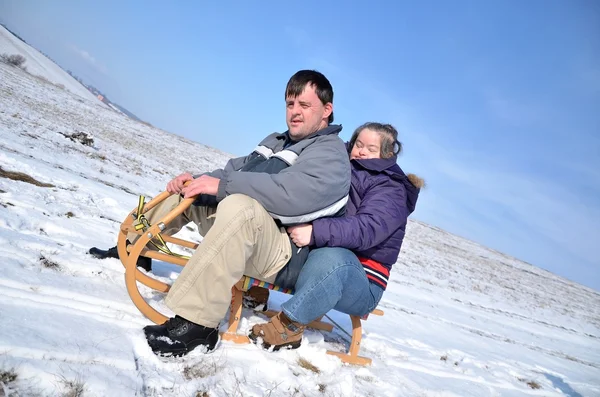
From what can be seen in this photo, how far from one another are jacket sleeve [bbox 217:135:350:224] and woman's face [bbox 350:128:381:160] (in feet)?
3.37

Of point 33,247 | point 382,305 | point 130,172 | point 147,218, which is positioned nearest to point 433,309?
point 382,305

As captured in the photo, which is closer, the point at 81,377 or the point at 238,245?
the point at 81,377

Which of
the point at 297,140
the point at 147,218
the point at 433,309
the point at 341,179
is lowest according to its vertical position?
the point at 433,309

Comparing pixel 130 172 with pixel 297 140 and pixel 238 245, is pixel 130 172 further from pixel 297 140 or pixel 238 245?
pixel 238 245

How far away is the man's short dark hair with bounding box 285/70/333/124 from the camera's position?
128 inches

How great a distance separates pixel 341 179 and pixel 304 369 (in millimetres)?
1511

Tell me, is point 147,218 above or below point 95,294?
above

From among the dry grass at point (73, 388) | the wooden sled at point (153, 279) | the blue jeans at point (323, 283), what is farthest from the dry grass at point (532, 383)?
the dry grass at point (73, 388)

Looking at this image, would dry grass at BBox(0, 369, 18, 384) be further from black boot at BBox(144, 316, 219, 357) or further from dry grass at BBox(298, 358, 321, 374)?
dry grass at BBox(298, 358, 321, 374)

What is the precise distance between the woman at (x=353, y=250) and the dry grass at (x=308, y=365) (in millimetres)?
136

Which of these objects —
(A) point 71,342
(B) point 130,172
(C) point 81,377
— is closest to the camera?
(C) point 81,377

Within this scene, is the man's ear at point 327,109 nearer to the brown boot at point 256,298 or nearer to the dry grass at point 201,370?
the brown boot at point 256,298

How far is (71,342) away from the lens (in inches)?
73.7

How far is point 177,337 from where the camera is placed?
219 cm
